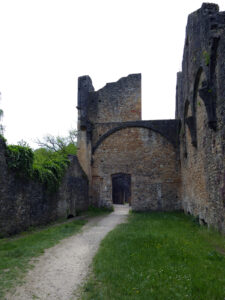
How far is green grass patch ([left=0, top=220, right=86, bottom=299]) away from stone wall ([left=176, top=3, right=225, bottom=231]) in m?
4.32

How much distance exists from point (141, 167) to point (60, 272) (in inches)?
401

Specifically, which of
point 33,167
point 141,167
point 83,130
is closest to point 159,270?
point 33,167

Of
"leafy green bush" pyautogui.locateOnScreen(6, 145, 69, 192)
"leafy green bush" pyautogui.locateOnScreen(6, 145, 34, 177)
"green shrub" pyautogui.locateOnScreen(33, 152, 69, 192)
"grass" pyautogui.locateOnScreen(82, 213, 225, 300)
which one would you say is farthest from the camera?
"green shrub" pyautogui.locateOnScreen(33, 152, 69, 192)

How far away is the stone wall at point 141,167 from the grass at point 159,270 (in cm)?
756

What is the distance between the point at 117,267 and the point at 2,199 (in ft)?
14.1

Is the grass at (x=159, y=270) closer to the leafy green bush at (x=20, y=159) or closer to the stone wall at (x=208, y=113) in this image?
the stone wall at (x=208, y=113)

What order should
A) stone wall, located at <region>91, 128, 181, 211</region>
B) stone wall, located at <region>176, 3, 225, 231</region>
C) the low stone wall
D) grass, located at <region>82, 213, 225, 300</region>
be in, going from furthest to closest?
stone wall, located at <region>91, 128, 181, 211</region> < the low stone wall < stone wall, located at <region>176, 3, 225, 231</region> < grass, located at <region>82, 213, 225, 300</region>

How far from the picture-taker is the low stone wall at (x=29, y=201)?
278 inches

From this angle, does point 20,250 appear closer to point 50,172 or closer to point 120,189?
point 50,172

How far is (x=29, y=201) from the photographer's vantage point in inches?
324

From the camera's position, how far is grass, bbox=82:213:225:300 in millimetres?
3172

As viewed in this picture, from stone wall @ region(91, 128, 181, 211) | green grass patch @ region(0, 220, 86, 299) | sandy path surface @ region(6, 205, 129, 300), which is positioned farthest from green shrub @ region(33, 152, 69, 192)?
stone wall @ region(91, 128, 181, 211)

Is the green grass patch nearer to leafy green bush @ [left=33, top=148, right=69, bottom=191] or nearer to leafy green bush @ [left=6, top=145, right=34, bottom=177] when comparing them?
leafy green bush @ [left=33, top=148, right=69, bottom=191]

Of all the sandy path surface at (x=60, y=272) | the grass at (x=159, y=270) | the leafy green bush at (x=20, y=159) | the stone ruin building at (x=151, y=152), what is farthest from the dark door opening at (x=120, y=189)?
the grass at (x=159, y=270)
